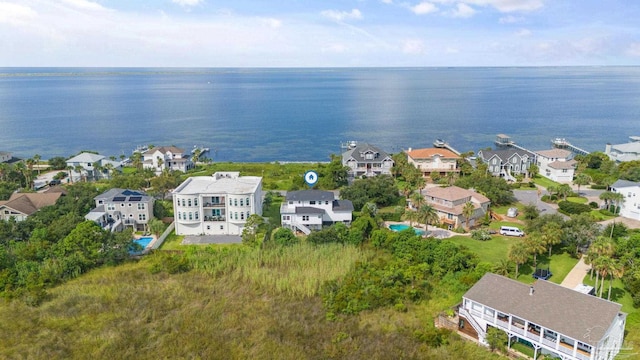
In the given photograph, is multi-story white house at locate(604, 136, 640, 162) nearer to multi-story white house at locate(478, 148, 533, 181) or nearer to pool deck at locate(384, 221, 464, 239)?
multi-story white house at locate(478, 148, 533, 181)

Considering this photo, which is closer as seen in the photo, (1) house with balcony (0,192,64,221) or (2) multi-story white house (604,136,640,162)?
(1) house with balcony (0,192,64,221)

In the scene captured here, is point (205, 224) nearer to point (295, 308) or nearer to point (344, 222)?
point (344, 222)

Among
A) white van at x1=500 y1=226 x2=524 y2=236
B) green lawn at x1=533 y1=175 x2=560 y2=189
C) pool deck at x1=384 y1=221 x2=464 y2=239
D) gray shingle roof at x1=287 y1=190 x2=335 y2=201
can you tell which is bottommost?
pool deck at x1=384 y1=221 x2=464 y2=239

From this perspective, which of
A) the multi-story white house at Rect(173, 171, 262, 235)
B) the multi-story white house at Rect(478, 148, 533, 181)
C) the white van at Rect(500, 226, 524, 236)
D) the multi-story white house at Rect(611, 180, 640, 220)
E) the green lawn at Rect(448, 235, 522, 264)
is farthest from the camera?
the multi-story white house at Rect(478, 148, 533, 181)

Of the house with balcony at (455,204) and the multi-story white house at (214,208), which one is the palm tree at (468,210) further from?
the multi-story white house at (214,208)

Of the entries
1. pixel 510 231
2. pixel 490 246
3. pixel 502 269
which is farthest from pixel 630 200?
pixel 502 269

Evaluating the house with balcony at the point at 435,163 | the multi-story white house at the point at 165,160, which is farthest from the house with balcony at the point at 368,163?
the multi-story white house at the point at 165,160

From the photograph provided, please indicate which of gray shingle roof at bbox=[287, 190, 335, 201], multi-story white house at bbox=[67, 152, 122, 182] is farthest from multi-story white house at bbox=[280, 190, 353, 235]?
multi-story white house at bbox=[67, 152, 122, 182]

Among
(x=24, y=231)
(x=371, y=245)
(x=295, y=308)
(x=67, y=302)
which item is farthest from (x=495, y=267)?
(x=24, y=231)
